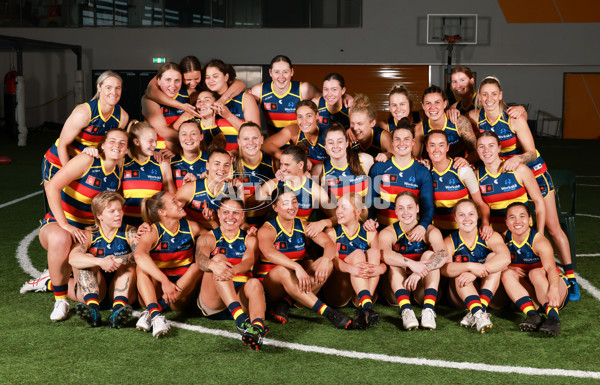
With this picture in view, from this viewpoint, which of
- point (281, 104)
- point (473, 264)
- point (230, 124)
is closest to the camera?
point (473, 264)

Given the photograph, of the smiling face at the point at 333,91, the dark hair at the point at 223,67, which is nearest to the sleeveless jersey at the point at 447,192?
the smiling face at the point at 333,91

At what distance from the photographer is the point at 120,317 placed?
13.7 ft

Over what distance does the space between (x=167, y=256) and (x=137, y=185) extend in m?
0.71

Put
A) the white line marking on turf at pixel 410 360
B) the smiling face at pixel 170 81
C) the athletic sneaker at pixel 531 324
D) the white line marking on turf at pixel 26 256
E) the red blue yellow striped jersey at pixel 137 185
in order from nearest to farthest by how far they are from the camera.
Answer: the white line marking on turf at pixel 410 360
the athletic sneaker at pixel 531 324
the red blue yellow striped jersey at pixel 137 185
the smiling face at pixel 170 81
the white line marking on turf at pixel 26 256

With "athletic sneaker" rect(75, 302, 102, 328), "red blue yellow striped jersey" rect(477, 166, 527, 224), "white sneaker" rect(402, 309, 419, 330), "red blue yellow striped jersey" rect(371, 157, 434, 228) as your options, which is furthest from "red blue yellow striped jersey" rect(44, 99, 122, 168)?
"red blue yellow striped jersey" rect(477, 166, 527, 224)

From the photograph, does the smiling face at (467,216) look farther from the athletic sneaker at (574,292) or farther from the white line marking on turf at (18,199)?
the white line marking on turf at (18,199)

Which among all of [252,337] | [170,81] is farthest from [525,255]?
[170,81]

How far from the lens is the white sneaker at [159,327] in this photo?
13.2 feet

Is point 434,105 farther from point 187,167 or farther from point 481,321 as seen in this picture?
point 187,167

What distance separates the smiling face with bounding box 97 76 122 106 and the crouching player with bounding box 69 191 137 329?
85cm

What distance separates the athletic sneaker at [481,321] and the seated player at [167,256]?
6.53 ft

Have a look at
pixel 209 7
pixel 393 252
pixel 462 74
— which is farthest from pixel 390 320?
pixel 209 7

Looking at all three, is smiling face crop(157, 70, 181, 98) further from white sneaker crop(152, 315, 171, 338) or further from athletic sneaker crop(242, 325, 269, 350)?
athletic sneaker crop(242, 325, 269, 350)

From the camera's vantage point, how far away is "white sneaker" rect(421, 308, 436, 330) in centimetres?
419
